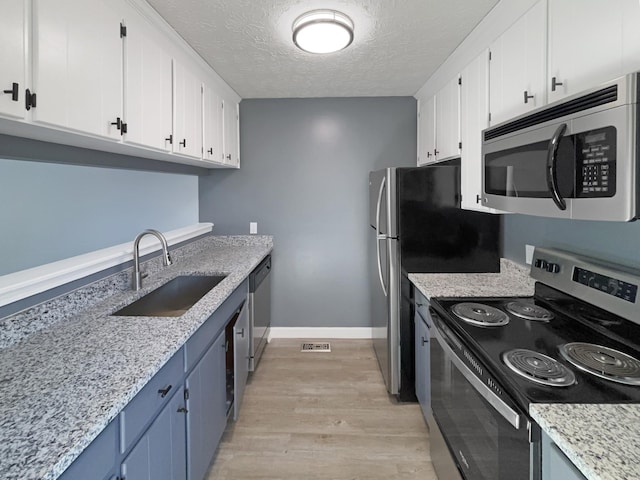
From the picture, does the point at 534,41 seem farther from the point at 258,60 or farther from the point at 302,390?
the point at 302,390

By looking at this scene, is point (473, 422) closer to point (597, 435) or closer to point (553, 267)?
point (597, 435)

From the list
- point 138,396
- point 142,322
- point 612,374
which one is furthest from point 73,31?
point 612,374

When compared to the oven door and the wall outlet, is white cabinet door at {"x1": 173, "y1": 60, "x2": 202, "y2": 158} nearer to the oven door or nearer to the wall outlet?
the oven door

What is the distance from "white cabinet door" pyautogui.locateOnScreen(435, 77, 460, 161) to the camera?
2.41 m

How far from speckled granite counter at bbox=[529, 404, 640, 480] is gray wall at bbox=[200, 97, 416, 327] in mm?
2738

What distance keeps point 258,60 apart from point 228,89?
686 mm

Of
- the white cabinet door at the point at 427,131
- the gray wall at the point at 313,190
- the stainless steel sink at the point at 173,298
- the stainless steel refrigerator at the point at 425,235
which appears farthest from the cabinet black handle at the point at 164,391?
the white cabinet door at the point at 427,131

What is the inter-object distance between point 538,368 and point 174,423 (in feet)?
4.24

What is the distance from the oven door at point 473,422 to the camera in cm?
96

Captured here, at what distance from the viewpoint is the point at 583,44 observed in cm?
122

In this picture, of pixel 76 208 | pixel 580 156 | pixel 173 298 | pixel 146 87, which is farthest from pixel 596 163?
pixel 76 208

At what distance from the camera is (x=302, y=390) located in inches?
103

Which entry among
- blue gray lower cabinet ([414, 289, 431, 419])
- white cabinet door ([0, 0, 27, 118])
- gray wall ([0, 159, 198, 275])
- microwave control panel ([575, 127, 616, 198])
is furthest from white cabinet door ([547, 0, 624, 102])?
gray wall ([0, 159, 198, 275])

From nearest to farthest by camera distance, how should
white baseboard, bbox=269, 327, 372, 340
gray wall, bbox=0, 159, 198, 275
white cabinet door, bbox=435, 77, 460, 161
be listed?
gray wall, bbox=0, 159, 198, 275, white cabinet door, bbox=435, 77, 460, 161, white baseboard, bbox=269, 327, 372, 340
